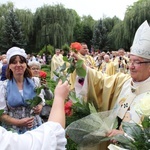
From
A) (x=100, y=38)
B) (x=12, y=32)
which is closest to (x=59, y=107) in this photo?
(x=12, y=32)

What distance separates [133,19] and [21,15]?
37.2 ft

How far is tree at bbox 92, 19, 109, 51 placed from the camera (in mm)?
35406

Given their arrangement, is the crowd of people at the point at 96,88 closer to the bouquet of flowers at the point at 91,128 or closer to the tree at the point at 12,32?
the bouquet of flowers at the point at 91,128

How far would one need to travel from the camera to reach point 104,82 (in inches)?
117

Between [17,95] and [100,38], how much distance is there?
32.9 m

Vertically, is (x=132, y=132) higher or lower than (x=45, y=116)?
higher

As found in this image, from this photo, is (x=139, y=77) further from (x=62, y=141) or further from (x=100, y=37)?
(x=100, y=37)

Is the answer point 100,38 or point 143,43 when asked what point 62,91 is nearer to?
point 143,43

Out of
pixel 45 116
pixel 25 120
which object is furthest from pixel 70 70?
pixel 45 116

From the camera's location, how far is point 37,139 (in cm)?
131

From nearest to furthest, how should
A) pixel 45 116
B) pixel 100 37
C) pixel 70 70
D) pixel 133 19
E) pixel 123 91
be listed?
pixel 70 70, pixel 123 91, pixel 45 116, pixel 133 19, pixel 100 37

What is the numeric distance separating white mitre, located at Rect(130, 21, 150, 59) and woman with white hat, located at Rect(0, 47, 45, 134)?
1.16 metres

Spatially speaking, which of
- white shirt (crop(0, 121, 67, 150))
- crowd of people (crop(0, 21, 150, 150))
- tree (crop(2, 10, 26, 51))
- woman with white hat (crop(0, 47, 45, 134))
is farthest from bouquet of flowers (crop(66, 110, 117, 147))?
tree (crop(2, 10, 26, 51))

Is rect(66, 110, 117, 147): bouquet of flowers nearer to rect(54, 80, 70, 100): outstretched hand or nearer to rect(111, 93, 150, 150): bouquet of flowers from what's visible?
rect(54, 80, 70, 100): outstretched hand
